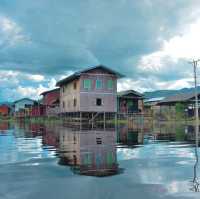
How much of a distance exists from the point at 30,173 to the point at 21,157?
9.31ft

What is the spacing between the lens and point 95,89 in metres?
39.3

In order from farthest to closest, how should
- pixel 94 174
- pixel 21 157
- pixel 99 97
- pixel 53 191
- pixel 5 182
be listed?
1. pixel 99 97
2. pixel 21 157
3. pixel 94 174
4. pixel 5 182
5. pixel 53 191

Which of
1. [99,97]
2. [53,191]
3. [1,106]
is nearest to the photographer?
[53,191]

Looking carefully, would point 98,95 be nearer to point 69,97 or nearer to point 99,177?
point 69,97

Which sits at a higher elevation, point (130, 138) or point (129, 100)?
point (129, 100)

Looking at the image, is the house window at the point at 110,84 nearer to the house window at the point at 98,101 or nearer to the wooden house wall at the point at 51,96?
the house window at the point at 98,101

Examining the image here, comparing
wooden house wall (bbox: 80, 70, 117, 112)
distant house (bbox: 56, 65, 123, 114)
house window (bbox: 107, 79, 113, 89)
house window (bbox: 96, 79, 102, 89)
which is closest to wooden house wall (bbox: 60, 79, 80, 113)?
distant house (bbox: 56, 65, 123, 114)

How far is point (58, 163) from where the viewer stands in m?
8.31

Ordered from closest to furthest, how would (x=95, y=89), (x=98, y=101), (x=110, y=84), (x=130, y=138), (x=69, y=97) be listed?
1. (x=130, y=138)
2. (x=95, y=89)
3. (x=98, y=101)
4. (x=110, y=84)
5. (x=69, y=97)

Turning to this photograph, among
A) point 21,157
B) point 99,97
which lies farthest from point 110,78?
point 21,157

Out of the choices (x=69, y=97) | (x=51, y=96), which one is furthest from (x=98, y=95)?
(x=51, y=96)

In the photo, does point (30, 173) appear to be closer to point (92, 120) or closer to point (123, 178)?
point (123, 178)

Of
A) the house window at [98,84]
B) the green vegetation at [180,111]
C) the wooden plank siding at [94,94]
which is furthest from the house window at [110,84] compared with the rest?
the green vegetation at [180,111]

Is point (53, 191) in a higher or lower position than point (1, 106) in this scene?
lower
